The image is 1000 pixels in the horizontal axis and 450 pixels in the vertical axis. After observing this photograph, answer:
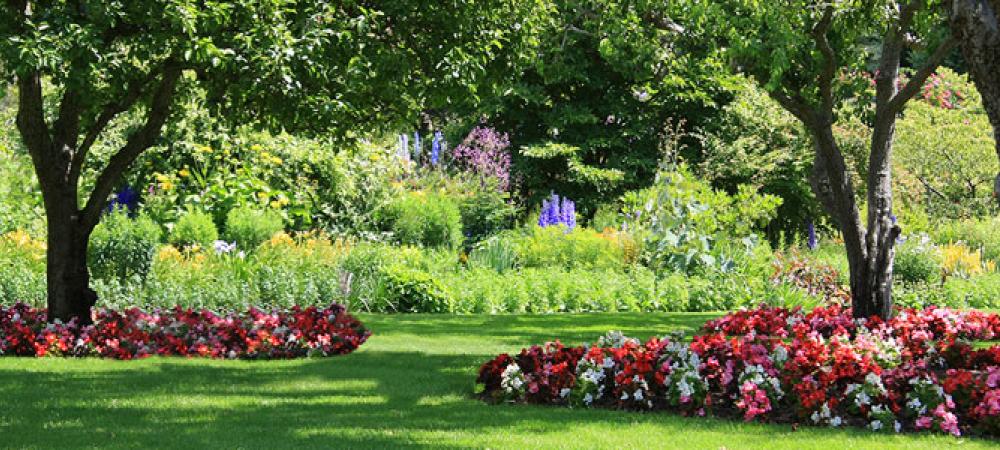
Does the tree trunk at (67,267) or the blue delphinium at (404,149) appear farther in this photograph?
the blue delphinium at (404,149)

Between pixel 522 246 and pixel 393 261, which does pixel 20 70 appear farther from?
pixel 522 246

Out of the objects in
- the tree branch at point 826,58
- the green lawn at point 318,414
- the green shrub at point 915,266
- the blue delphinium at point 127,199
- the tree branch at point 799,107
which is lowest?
the green lawn at point 318,414

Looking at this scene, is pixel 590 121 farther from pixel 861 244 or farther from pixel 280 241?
pixel 861 244

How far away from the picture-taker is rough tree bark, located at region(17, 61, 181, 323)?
9.18 m

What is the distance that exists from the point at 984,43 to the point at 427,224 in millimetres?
13085

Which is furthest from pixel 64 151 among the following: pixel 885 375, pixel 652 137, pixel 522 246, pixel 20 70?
pixel 652 137

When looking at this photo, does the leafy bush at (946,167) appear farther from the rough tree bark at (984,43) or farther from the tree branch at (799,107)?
the rough tree bark at (984,43)

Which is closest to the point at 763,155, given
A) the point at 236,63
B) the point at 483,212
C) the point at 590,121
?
the point at 590,121

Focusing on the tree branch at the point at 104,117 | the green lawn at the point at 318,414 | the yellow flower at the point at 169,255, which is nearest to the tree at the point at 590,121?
the yellow flower at the point at 169,255

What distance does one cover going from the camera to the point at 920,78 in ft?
31.4

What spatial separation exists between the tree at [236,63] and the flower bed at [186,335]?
33 centimetres

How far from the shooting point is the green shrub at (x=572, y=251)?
1581 cm

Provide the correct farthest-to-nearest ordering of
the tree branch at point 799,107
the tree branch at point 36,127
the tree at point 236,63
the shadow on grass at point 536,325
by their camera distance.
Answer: the shadow on grass at point 536,325 < the tree branch at point 799,107 < the tree branch at point 36,127 < the tree at point 236,63

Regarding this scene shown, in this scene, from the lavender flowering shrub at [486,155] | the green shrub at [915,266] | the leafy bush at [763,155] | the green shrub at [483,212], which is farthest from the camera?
the leafy bush at [763,155]
